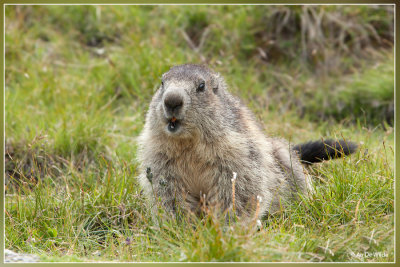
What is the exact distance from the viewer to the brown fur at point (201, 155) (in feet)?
14.1

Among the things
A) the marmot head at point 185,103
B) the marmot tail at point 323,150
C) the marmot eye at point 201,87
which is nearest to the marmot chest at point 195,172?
the marmot head at point 185,103

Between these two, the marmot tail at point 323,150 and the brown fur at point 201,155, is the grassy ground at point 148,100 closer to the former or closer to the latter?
the marmot tail at point 323,150

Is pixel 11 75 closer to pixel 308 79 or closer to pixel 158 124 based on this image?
pixel 158 124

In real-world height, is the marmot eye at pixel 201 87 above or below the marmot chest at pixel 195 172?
above

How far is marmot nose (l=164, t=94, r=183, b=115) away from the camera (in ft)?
13.3

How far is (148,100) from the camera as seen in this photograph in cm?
705

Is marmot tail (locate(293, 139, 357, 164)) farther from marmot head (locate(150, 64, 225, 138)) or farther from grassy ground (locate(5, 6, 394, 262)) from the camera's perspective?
marmot head (locate(150, 64, 225, 138))

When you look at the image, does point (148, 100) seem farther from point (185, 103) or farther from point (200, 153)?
point (185, 103)

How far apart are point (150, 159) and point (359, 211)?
1937 millimetres

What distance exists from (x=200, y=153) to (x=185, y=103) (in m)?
0.51

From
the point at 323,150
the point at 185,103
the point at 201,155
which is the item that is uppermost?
the point at 185,103

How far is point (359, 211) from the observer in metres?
4.14

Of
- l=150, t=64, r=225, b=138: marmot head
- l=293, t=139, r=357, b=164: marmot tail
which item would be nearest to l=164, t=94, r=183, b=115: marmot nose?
l=150, t=64, r=225, b=138: marmot head

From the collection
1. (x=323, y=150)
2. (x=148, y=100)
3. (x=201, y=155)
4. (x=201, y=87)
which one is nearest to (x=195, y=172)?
(x=201, y=155)
